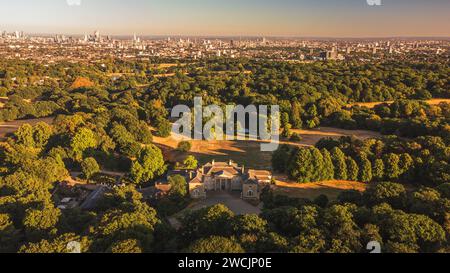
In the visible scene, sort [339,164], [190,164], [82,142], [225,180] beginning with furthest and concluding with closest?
[82,142] → [190,164] → [339,164] → [225,180]

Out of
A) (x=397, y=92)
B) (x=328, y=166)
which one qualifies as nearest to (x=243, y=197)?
(x=328, y=166)

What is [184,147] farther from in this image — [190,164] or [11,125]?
[11,125]

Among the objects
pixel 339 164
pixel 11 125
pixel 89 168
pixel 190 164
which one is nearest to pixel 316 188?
pixel 339 164

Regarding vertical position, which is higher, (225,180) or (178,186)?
(178,186)

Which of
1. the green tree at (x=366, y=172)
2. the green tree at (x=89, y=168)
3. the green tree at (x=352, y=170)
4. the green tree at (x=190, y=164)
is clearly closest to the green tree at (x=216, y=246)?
the green tree at (x=190, y=164)

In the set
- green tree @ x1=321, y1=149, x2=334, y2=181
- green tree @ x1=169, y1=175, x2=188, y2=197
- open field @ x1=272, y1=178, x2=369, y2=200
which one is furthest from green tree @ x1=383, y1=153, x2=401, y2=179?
green tree @ x1=169, y1=175, x2=188, y2=197

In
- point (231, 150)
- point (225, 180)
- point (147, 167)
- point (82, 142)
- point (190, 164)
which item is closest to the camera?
point (225, 180)

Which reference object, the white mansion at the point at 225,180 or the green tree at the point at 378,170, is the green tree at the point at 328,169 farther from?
the white mansion at the point at 225,180

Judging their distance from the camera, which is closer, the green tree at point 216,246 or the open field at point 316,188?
the green tree at point 216,246
